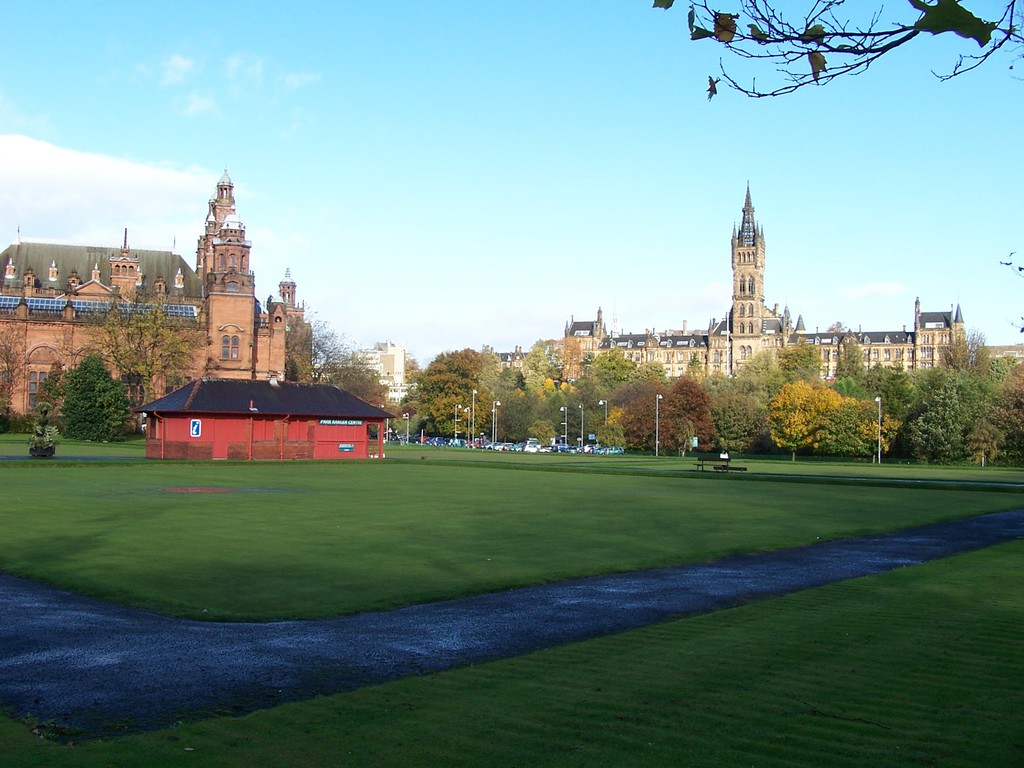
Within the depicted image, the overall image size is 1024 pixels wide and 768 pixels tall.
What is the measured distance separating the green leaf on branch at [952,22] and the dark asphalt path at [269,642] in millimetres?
7917

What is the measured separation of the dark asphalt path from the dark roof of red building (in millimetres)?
49713

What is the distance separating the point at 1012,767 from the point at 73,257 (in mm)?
116534

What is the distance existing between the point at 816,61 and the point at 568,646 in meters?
8.37

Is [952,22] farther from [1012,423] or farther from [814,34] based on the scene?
[1012,423]

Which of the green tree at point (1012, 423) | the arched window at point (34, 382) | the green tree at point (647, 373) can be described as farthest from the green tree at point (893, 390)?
the arched window at point (34, 382)

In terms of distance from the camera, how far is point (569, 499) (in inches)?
1469

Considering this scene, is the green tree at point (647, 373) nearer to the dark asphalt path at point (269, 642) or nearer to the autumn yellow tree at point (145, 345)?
the autumn yellow tree at point (145, 345)

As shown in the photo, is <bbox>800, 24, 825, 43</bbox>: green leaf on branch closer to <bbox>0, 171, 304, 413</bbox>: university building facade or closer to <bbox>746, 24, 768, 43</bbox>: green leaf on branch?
<bbox>746, 24, 768, 43</bbox>: green leaf on branch

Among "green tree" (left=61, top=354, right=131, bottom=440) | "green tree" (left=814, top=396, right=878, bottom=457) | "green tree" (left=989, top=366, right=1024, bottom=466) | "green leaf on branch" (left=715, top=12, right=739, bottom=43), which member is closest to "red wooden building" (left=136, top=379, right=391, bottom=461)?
"green tree" (left=61, top=354, right=131, bottom=440)

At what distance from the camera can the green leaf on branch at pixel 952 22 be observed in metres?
4.91

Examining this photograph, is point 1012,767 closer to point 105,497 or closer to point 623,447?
point 105,497

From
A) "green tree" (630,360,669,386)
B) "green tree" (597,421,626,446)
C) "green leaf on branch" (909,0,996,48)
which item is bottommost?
"green tree" (597,421,626,446)

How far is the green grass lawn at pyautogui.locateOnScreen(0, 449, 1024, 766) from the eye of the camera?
26.1 feet

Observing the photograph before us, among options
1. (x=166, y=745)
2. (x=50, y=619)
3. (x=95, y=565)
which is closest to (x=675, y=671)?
(x=166, y=745)
